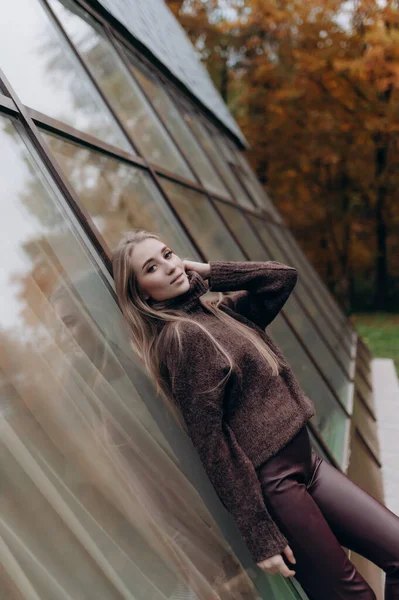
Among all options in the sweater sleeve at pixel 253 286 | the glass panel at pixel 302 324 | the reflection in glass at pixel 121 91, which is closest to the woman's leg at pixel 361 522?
the sweater sleeve at pixel 253 286

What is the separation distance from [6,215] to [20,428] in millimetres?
801

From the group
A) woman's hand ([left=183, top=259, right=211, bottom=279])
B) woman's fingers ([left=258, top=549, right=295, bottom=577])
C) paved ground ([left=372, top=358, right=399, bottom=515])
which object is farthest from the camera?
paved ground ([left=372, top=358, right=399, bottom=515])

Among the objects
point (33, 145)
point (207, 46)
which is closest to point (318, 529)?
point (33, 145)

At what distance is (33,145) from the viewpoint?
254 centimetres

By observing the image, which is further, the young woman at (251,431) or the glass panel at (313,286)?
the glass panel at (313,286)

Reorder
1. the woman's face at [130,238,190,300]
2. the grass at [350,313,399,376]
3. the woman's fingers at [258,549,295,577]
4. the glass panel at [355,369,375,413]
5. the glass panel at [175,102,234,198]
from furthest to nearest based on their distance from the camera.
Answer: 1. the grass at [350,313,399,376]
2. the glass panel at [175,102,234,198]
3. the glass panel at [355,369,375,413]
4. the woman's face at [130,238,190,300]
5. the woman's fingers at [258,549,295,577]

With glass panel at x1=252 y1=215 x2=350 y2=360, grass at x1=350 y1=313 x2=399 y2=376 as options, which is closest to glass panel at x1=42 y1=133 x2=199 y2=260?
glass panel at x1=252 y1=215 x2=350 y2=360

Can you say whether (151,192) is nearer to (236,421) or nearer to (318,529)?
(236,421)

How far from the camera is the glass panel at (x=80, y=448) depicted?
1774 mm

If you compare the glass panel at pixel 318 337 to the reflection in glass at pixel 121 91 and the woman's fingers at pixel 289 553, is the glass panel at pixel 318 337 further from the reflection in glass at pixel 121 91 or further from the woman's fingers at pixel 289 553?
the woman's fingers at pixel 289 553

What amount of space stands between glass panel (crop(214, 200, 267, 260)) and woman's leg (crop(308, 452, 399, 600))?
3.15 meters

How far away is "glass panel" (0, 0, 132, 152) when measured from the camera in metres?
3.03

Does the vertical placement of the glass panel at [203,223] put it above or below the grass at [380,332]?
above

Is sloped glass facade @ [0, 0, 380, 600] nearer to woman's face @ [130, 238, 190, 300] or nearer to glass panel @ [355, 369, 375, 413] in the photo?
woman's face @ [130, 238, 190, 300]
